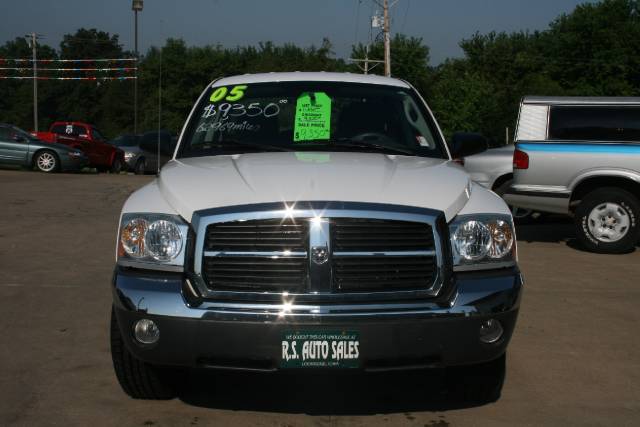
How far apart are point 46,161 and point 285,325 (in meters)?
23.7

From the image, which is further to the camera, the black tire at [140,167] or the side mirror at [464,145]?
the black tire at [140,167]

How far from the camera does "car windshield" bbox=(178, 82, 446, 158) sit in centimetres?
545

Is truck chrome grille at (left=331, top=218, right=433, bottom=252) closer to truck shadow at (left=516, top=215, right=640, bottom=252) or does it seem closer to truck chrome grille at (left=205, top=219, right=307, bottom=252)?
truck chrome grille at (left=205, top=219, right=307, bottom=252)

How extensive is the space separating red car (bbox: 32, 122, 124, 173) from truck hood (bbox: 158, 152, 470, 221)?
82.3 feet

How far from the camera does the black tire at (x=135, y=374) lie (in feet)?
14.8

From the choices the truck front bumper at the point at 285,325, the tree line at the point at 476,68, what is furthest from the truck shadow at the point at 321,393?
the tree line at the point at 476,68

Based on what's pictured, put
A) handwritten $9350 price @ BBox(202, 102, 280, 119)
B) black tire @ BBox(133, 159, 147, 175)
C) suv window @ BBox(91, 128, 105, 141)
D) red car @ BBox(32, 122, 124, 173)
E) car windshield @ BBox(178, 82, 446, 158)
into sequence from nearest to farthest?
1. car windshield @ BBox(178, 82, 446, 158)
2. handwritten $9350 price @ BBox(202, 102, 280, 119)
3. red car @ BBox(32, 122, 124, 173)
4. suv window @ BBox(91, 128, 105, 141)
5. black tire @ BBox(133, 159, 147, 175)

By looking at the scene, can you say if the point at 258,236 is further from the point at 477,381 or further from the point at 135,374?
the point at 477,381

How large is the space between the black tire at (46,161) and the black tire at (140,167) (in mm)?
4762

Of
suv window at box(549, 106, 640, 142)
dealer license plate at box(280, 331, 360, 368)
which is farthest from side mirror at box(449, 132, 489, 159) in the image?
suv window at box(549, 106, 640, 142)

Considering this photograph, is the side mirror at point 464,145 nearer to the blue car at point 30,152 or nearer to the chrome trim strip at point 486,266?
the chrome trim strip at point 486,266

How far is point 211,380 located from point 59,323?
5.91 feet

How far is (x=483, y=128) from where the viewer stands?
251ft

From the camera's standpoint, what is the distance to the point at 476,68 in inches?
3408
